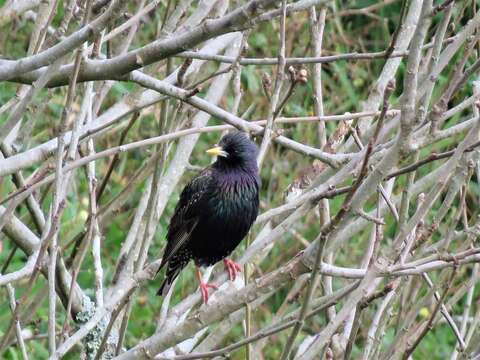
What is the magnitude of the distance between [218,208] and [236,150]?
0.98ft

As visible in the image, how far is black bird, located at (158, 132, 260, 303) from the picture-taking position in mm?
4727

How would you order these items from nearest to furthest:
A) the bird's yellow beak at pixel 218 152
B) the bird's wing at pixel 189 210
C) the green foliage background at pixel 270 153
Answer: the bird's yellow beak at pixel 218 152
the bird's wing at pixel 189 210
the green foliage background at pixel 270 153

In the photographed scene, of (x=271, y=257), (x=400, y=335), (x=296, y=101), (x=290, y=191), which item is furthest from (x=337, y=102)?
(x=400, y=335)

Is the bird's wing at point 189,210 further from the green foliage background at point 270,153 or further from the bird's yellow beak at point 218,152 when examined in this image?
the green foliage background at point 270,153

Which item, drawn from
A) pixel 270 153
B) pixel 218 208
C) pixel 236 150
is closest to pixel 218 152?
pixel 236 150

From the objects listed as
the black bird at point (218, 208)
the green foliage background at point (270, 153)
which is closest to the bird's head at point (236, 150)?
the black bird at point (218, 208)

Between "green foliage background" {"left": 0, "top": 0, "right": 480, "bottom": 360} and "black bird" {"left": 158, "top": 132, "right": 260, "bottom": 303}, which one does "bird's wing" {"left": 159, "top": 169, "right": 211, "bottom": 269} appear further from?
"green foliage background" {"left": 0, "top": 0, "right": 480, "bottom": 360}

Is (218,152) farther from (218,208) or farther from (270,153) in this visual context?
(270,153)

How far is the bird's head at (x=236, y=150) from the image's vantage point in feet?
15.4

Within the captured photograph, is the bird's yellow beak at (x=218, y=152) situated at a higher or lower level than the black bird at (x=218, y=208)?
higher

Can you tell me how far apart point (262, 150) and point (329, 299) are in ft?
2.34

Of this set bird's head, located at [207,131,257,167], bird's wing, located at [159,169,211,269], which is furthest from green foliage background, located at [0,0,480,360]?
bird's head, located at [207,131,257,167]

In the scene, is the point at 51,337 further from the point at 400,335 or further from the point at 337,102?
the point at 337,102

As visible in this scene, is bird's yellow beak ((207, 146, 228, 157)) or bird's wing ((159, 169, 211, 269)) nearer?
bird's yellow beak ((207, 146, 228, 157))
